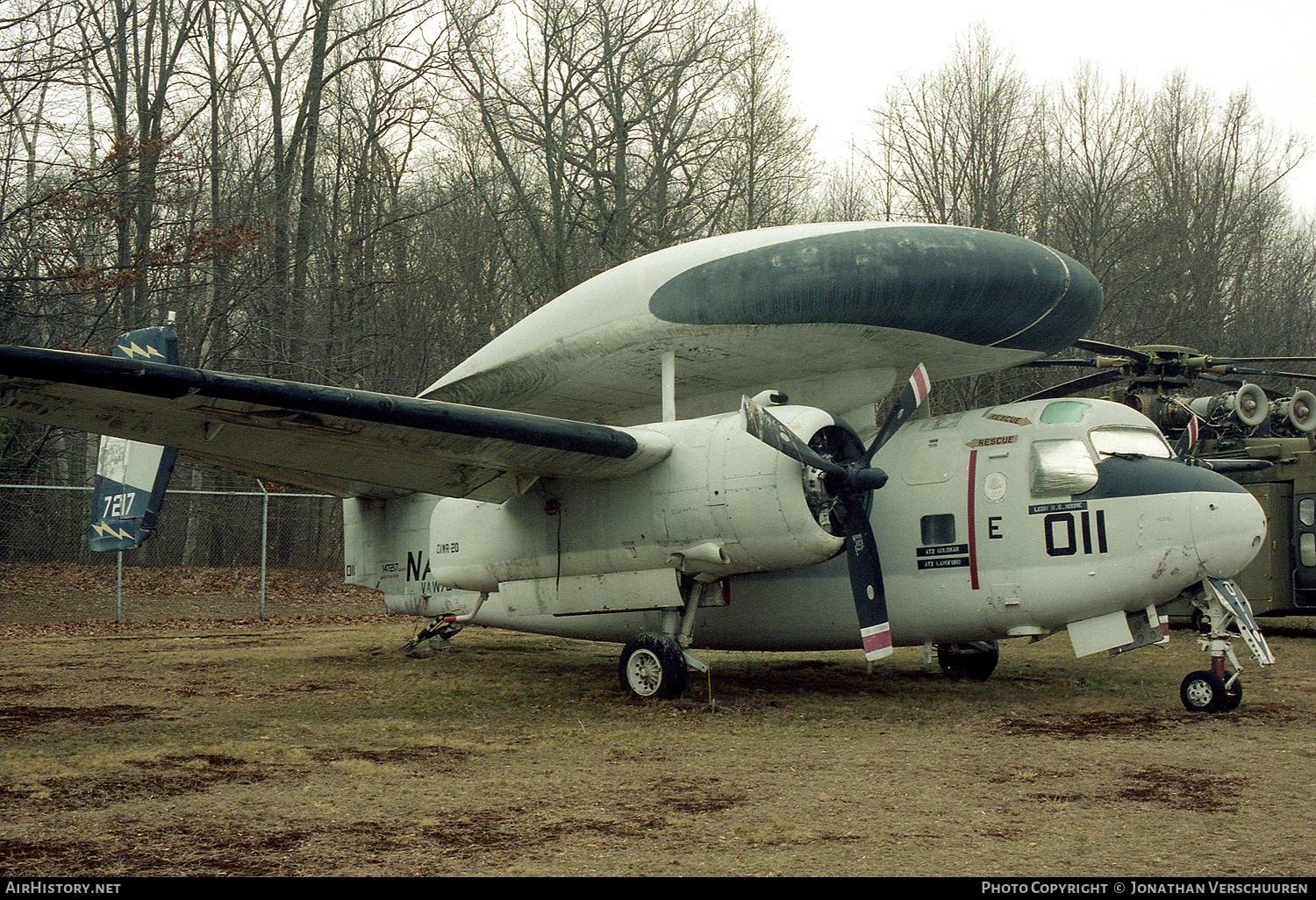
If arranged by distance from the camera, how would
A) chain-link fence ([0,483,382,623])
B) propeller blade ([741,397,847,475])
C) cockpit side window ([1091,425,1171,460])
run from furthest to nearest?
1. chain-link fence ([0,483,382,623])
2. cockpit side window ([1091,425,1171,460])
3. propeller blade ([741,397,847,475])

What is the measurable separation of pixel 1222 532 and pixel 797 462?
3.66 meters

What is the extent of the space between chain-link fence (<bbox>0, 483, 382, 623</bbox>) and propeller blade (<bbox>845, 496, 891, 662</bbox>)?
1327 cm

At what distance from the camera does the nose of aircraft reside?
353 inches

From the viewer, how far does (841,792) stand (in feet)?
20.9

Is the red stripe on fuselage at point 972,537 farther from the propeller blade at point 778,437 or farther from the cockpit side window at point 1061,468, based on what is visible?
the propeller blade at point 778,437

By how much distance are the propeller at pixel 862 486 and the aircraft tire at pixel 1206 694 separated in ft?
8.54

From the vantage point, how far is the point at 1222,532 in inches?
353

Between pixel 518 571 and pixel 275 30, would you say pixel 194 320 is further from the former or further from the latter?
pixel 518 571

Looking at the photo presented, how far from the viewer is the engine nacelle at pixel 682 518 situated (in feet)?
30.2

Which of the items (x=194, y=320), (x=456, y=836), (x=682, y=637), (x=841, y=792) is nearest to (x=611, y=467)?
(x=682, y=637)

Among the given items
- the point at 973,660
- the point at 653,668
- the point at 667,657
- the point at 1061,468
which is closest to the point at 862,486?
the point at 1061,468

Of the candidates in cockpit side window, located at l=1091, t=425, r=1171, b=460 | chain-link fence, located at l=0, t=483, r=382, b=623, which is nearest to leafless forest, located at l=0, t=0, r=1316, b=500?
chain-link fence, located at l=0, t=483, r=382, b=623

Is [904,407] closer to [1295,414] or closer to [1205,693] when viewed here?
[1205,693]

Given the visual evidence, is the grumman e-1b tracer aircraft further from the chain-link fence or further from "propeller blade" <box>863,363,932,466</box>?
the chain-link fence
